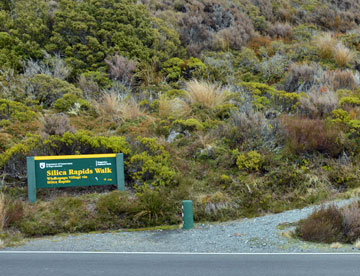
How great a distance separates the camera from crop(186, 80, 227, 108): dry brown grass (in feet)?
43.6

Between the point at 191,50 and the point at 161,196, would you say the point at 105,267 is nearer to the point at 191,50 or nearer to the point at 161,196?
the point at 161,196

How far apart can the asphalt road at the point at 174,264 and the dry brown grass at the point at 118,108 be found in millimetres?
5910

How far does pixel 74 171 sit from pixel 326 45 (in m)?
11.8

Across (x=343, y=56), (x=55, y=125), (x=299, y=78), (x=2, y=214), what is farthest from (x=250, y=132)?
(x=343, y=56)

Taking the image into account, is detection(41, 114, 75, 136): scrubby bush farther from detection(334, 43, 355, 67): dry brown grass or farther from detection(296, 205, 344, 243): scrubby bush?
detection(334, 43, 355, 67): dry brown grass

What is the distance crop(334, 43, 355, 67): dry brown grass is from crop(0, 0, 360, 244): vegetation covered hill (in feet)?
0.17

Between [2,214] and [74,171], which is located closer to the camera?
[2,214]

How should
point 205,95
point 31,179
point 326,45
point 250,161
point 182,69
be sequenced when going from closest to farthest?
1. point 31,179
2. point 250,161
3. point 205,95
4. point 182,69
5. point 326,45

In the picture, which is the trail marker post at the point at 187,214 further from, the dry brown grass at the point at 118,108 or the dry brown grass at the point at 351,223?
the dry brown grass at the point at 118,108

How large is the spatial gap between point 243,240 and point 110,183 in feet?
11.2

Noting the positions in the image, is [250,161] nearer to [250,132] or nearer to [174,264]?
[250,132]

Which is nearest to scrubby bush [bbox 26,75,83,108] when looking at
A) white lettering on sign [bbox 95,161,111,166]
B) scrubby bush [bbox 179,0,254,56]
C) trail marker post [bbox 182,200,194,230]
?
white lettering on sign [bbox 95,161,111,166]

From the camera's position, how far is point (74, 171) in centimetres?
988

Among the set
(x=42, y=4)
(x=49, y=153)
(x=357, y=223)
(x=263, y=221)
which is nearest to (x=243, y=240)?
(x=263, y=221)
